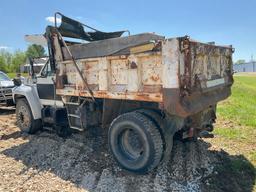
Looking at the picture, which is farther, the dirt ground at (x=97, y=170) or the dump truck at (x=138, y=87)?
the dirt ground at (x=97, y=170)

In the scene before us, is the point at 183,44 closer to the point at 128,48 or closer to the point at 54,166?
the point at 128,48

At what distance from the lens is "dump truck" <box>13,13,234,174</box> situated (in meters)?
4.41

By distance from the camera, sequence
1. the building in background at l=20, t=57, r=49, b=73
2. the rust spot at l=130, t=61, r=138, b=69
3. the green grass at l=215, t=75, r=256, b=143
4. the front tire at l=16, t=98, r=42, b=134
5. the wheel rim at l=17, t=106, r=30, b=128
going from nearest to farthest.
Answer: the rust spot at l=130, t=61, r=138, b=69 < the green grass at l=215, t=75, r=256, b=143 < the building in background at l=20, t=57, r=49, b=73 < the front tire at l=16, t=98, r=42, b=134 < the wheel rim at l=17, t=106, r=30, b=128

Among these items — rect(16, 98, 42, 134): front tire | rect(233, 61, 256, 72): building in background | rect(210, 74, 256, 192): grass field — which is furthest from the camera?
rect(233, 61, 256, 72): building in background

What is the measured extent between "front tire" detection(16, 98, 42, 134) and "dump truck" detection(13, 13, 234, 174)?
797mm

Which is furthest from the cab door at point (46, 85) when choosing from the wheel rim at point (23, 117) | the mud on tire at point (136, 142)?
the mud on tire at point (136, 142)

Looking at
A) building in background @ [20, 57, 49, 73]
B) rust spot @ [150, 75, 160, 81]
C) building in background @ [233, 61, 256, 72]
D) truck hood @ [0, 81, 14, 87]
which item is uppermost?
building in background @ [233, 61, 256, 72]

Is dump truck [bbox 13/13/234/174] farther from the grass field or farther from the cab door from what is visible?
the grass field

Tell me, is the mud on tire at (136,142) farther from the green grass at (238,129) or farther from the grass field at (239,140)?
the green grass at (238,129)

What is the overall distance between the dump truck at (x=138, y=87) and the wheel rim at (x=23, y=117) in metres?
1.00

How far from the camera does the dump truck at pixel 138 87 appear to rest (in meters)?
4.41

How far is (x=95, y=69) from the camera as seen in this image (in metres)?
5.57

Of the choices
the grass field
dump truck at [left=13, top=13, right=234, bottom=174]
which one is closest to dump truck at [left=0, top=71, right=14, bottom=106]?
dump truck at [left=13, top=13, right=234, bottom=174]

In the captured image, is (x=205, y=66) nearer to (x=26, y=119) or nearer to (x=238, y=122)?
(x=238, y=122)
